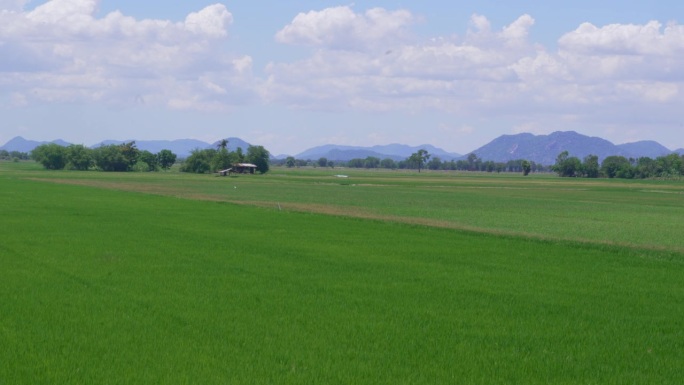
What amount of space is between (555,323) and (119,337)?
7.11m

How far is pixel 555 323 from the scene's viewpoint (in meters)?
13.9

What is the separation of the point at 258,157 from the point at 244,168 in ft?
48.2

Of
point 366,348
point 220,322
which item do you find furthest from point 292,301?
point 366,348

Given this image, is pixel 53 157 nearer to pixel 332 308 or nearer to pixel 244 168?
pixel 244 168

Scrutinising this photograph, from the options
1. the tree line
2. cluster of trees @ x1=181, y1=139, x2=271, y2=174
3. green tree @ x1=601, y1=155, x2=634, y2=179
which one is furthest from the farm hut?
green tree @ x1=601, y1=155, x2=634, y2=179

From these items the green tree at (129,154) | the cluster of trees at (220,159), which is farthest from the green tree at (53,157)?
the cluster of trees at (220,159)

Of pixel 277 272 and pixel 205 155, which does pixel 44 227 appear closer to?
pixel 277 272

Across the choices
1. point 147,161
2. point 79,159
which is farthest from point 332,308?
point 147,161

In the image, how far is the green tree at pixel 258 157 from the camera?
176 meters

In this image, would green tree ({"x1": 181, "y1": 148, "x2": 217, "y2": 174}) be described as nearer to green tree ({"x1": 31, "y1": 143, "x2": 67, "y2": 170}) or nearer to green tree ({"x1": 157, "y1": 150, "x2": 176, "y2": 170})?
green tree ({"x1": 157, "y1": 150, "x2": 176, "y2": 170})

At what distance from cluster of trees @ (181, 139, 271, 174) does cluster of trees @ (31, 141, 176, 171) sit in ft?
35.4

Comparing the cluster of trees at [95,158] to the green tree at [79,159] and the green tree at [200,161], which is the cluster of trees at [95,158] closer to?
the green tree at [79,159]

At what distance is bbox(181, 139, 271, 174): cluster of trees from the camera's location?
537ft

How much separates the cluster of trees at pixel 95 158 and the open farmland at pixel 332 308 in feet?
473
